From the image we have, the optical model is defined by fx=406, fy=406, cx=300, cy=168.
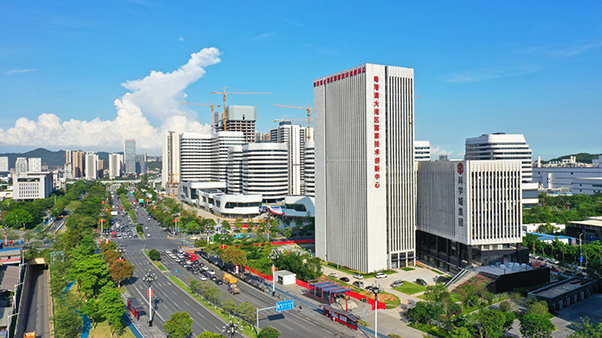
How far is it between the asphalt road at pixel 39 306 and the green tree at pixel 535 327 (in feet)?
272

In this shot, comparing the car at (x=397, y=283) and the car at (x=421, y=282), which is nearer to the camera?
the car at (x=397, y=283)

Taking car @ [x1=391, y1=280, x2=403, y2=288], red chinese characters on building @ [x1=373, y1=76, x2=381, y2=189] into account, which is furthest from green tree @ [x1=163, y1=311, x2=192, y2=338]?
red chinese characters on building @ [x1=373, y1=76, x2=381, y2=189]

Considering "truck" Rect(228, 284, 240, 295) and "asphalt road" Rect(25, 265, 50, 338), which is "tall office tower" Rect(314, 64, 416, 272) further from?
"asphalt road" Rect(25, 265, 50, 338)

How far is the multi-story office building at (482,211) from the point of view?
324ft

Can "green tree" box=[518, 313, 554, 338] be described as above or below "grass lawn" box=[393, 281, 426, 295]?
above

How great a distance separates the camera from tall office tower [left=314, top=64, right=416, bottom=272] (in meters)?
106

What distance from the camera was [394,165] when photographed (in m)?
110

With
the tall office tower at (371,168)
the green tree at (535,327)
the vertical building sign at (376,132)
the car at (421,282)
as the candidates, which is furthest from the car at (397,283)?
the green tree at (535,327)

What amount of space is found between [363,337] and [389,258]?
42436mm

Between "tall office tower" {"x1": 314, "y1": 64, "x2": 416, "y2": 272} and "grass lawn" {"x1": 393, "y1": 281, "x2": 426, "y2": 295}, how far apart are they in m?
11.3

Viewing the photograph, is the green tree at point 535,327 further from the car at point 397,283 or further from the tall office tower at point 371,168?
the tall office tower at point 371,168

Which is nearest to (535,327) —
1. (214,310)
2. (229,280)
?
(214,310)

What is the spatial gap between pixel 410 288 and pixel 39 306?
8415 centimetres

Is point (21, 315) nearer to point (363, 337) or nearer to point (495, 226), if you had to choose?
point (363, 337)
